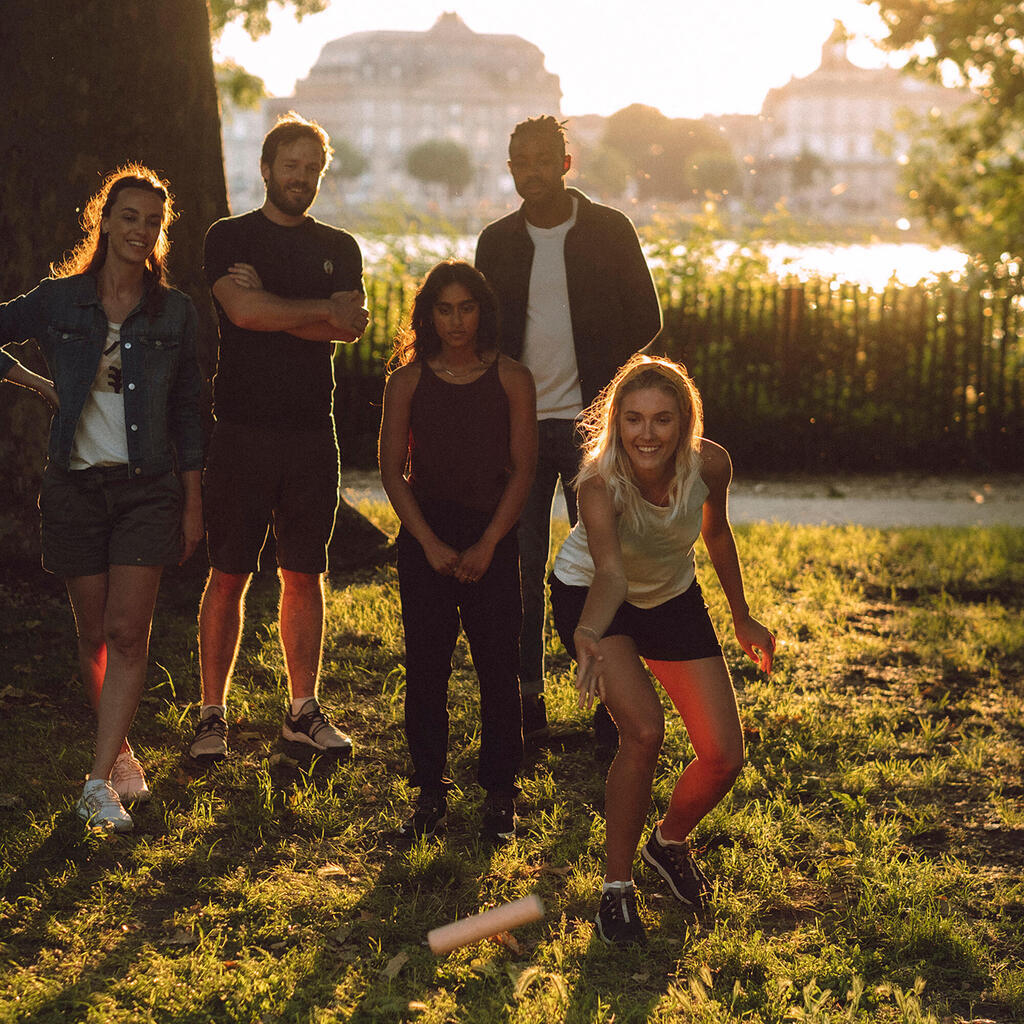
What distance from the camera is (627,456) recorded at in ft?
11.5

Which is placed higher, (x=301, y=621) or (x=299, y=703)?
(x=301, y=621)

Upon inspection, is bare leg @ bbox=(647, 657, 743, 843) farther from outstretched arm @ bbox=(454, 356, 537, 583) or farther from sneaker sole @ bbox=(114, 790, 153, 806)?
sneaker sole @ bbox=(114, 790, 153, 806)

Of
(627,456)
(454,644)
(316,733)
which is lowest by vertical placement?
(316,733)

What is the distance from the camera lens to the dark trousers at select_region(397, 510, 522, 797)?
396 cm

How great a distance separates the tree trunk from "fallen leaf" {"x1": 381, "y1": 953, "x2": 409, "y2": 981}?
11.5ft

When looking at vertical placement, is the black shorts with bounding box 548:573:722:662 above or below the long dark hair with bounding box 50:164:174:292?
below

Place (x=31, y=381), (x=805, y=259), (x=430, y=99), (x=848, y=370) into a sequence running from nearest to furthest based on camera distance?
(x=31, y=381) < (x=848, y=370) < (x=805, y=259) < (x=430, y=99)

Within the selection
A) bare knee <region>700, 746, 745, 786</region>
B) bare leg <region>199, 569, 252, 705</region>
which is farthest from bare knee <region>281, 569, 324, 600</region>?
bare knee <region>700, 746, 745, 786</region>

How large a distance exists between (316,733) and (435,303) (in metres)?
1.72

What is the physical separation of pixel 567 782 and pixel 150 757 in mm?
1480

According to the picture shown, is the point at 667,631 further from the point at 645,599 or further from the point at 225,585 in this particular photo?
the point at 225,585

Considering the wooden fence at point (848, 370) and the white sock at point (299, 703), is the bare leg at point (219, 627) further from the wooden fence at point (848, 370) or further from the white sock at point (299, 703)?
the wooden fence at point (848, 370)

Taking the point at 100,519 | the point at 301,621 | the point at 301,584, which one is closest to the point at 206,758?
the point at 301,621

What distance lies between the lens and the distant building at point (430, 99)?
12706cm
